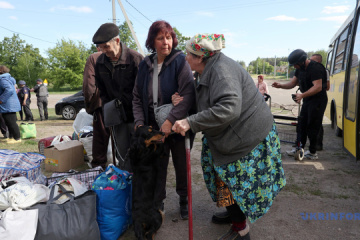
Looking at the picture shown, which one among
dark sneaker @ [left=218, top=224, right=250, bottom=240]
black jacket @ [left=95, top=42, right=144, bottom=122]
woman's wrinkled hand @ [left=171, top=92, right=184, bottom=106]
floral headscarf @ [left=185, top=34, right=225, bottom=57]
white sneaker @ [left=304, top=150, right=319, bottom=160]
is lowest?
white sneaker @ [left=304, top=150, right=319, bottom=160]

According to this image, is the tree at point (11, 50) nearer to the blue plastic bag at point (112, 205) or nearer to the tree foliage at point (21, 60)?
the tree foliage at point (21, 60)

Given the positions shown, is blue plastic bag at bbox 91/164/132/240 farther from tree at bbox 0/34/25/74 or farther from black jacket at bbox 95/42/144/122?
tree at bbox 0/34/25/74

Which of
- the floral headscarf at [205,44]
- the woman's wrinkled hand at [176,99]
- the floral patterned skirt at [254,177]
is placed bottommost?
the floral patterned skirt at [254,177]

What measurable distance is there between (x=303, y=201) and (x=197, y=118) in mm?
2236

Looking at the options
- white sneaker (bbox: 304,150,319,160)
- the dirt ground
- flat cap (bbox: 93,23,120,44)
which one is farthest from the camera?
white sneaker (bbox: 304,150,319,160)

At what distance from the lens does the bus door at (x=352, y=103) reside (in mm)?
3490

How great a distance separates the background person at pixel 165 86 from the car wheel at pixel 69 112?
29.7ft

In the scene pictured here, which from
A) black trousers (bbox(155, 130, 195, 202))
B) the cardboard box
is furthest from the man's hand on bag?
the cardboard box

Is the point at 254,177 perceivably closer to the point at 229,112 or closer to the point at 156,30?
the point at 229,112

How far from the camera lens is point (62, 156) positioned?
4.42 m

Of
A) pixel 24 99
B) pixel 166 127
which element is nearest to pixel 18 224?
pixel 166 127

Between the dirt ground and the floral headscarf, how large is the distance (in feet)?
5.90

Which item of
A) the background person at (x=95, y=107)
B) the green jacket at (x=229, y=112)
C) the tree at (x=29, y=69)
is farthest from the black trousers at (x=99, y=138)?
the tree at (x=29, y=69)

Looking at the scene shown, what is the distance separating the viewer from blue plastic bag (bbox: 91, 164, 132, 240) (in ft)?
8.03
